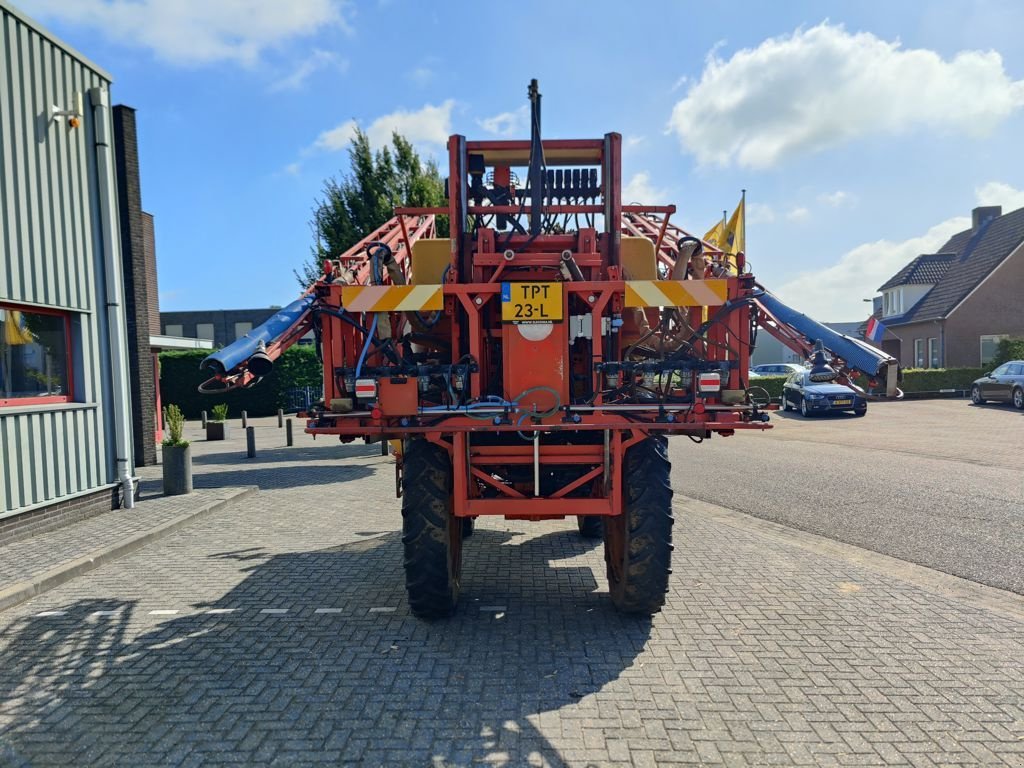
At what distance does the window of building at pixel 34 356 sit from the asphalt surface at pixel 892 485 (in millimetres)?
8193

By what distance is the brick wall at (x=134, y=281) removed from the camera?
1198cm

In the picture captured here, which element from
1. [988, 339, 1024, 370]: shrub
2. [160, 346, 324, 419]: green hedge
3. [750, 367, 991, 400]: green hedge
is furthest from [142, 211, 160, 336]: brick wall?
[988, 339, 1024, 370]: shrub

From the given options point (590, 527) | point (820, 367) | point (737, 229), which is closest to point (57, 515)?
point (590, 527)

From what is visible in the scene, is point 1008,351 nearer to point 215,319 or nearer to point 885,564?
point 885,564

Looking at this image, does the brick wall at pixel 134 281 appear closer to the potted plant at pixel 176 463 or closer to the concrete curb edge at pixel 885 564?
the potted plant at pixel 176 463

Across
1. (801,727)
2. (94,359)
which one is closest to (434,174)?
(94,359)

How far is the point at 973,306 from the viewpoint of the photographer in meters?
31.4

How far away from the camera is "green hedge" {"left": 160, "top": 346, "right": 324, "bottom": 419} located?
89.3ft

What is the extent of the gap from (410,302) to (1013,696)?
402 centimetres

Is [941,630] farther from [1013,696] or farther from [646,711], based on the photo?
[646,711]

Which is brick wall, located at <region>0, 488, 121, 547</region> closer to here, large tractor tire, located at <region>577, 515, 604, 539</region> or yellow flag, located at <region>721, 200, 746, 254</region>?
large tractor tire, located at <region>577, 515, 604, 539</region>

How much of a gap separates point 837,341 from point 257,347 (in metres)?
3.79

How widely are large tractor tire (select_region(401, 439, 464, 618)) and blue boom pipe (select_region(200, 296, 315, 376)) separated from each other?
111 centimetres

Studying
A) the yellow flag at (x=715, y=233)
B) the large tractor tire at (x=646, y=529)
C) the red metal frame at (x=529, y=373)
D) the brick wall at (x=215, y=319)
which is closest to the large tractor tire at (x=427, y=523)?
the red metal frame at (x=529, y=373)
